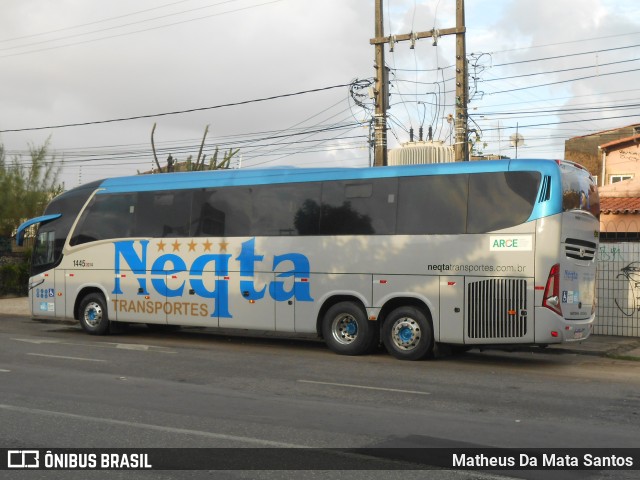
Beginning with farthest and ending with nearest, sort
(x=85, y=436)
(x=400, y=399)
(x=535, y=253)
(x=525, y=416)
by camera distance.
→ (x=535, y=253) → (x=400, y=399) → (x=525, y=416) → (x=85, y=436)

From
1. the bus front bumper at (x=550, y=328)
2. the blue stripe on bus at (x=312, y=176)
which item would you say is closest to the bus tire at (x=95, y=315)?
the blue stripe on bus at (x=312, y=176)

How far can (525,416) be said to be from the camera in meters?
9.52

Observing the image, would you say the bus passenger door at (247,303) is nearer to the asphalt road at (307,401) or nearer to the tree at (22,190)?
the asphalt road at (307,401)

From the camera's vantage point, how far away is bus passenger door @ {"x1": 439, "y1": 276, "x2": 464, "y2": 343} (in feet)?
47.5

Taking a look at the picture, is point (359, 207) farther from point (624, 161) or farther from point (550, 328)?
point (624, 161)

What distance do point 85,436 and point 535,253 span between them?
834 cm

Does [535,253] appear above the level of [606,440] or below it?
above

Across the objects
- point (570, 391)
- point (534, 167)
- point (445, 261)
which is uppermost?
point (534, 167)

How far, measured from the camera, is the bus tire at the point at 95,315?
19477mm

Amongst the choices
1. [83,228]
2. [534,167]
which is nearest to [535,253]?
[534,167]

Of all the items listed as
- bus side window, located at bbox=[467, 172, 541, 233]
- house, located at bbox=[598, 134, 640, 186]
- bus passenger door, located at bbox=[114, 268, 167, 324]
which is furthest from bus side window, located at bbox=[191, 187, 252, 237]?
house, located at bbox=[598, 134, 640, 186]

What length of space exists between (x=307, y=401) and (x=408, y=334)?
5.10 metres

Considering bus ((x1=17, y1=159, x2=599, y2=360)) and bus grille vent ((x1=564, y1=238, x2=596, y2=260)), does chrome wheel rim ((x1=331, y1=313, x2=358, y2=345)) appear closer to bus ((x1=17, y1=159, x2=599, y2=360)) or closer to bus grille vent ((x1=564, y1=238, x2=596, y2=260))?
bus ((x1=17, y1=159, x2=599, y2=360))

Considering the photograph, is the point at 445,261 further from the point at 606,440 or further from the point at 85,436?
the point at 85,436
